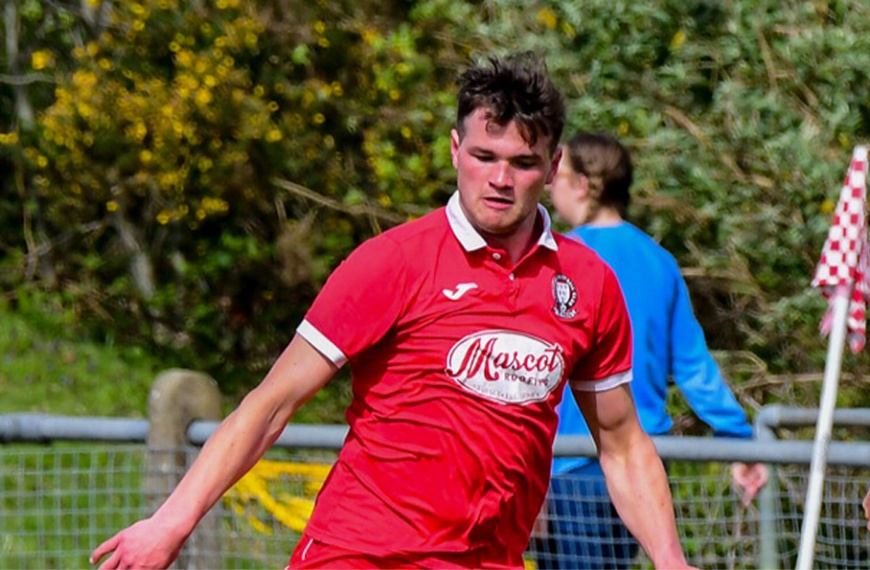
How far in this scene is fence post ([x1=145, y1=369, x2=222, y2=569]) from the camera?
245 inches

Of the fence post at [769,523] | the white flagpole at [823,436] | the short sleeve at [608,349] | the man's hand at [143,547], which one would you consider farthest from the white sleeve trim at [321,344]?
the fence post at [769,523]

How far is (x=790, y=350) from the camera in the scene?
28.9ft

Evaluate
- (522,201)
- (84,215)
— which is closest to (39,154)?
(84,215)

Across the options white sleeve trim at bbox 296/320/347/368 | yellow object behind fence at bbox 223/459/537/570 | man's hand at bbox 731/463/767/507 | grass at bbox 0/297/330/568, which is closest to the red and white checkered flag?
man's hand at bbox 731/463/767/507

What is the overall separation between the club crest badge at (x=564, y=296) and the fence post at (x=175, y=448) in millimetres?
2460

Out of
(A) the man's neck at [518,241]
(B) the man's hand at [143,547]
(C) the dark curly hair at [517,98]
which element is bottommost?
(B) the man's hand at [143,547]

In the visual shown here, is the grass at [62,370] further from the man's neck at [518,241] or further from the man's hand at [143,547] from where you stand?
the man's hand at [143,547]

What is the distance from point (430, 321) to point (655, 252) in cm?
231

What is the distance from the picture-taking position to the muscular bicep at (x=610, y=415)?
4.34 metres

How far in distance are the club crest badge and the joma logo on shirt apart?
98mm

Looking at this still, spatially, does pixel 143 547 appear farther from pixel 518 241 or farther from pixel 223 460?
pixel 518 241

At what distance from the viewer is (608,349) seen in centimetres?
427

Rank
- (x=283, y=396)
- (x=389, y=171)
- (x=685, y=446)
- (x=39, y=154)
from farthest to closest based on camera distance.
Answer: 1. (x=39, y=154)
2. (x=389, y=171)
3. (x=685, y=446)
4. (x=283, y=396)

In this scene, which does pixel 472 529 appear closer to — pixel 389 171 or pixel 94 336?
pixel 389 171
